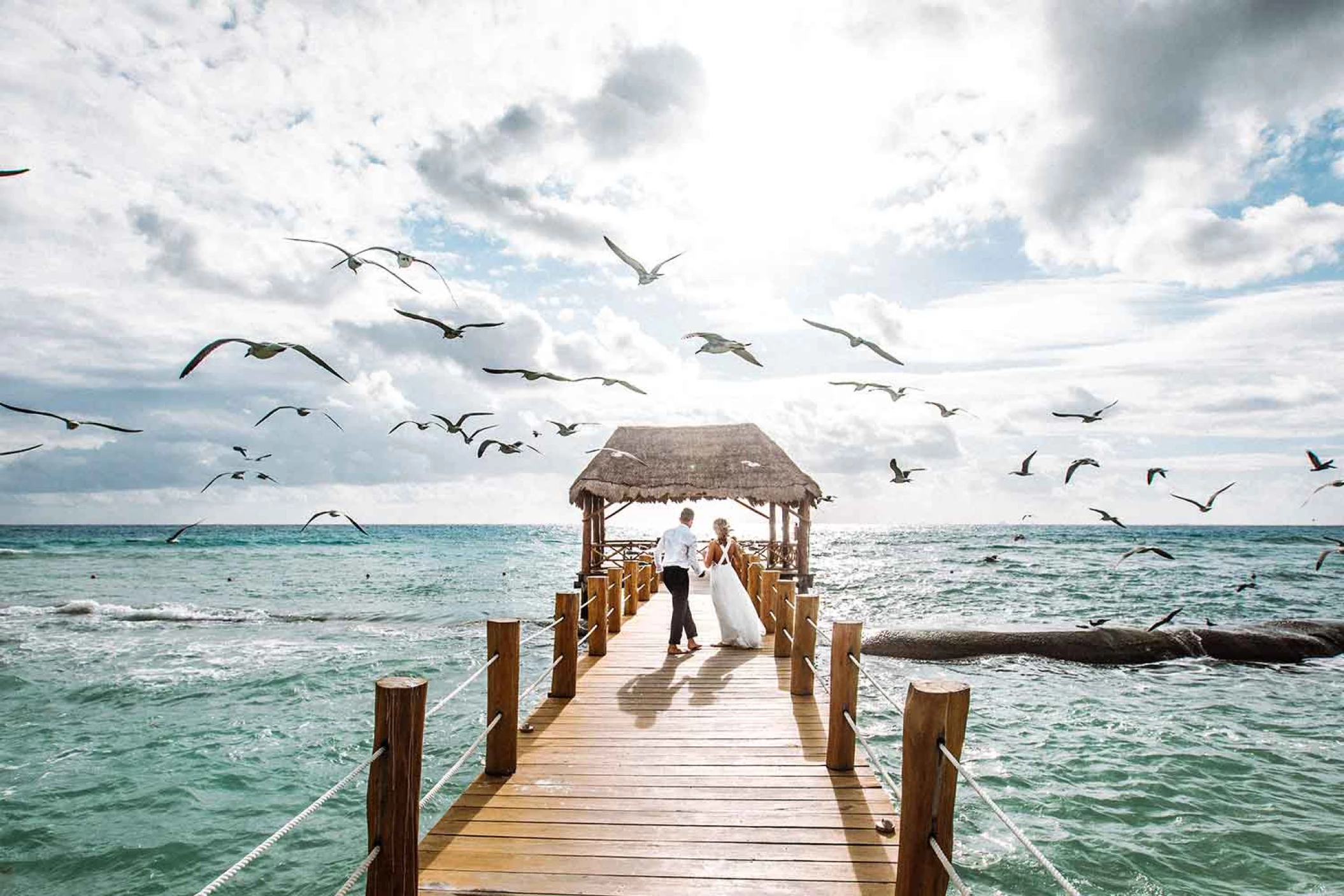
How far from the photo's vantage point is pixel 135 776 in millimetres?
8930

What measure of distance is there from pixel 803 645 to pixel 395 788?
14.8 ft

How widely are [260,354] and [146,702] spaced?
11.4m

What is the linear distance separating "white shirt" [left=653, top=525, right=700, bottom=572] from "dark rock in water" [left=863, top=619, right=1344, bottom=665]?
8107 mm

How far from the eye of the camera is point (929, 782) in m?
2.91

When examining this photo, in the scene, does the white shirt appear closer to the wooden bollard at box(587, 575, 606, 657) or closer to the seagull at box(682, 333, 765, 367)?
the wooden bollard at box(587, 575, 606, 657)

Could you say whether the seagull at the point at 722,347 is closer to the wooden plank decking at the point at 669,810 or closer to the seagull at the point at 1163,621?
the wooden plank decking at the point at 669,810

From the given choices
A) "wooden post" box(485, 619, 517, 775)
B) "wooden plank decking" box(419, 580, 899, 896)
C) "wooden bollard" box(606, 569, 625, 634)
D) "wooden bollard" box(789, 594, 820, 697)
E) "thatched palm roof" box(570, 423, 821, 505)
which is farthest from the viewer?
"thatched palm roof" box(570, 423, 821, 505)

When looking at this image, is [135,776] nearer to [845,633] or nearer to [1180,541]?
[845,633]

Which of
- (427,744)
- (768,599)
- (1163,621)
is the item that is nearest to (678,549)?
(768,599)

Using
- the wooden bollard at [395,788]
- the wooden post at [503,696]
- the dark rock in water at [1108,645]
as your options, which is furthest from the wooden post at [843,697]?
the dark rock in water at [1108,645]

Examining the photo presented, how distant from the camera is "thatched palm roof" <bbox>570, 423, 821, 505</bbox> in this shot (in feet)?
64.7

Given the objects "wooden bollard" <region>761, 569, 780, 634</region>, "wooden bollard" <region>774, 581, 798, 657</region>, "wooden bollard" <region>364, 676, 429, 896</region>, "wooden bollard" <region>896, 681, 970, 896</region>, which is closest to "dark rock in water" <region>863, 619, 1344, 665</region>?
"wooden bollard" <region>761, 569, 780, 634</region>

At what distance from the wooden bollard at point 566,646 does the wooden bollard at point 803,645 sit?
6.70 ft

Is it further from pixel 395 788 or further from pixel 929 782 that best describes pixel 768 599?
pixel 395 788
